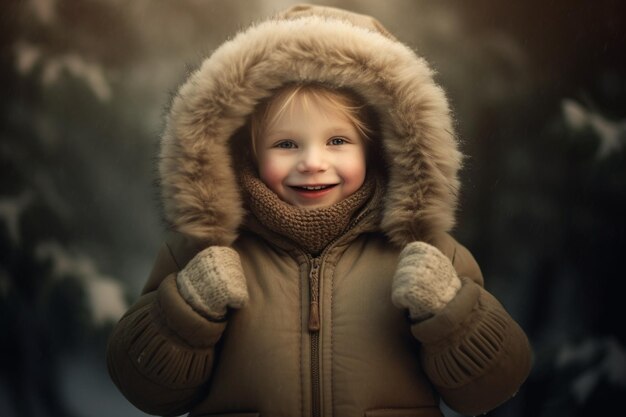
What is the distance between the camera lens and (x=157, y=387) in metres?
1.36

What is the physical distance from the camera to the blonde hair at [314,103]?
1.41 m

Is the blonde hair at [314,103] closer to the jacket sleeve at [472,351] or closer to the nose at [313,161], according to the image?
the nose at [313,161]

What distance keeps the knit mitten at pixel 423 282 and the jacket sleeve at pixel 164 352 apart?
33cm

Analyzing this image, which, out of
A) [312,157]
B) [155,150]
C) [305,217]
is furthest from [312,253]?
[155,150]

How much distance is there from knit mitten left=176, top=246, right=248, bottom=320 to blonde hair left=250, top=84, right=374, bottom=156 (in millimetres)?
281

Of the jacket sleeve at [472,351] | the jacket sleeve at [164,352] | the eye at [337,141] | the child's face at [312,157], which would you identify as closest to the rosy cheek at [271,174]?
the child's face at [312,157]

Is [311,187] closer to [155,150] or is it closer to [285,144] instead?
[285,144]

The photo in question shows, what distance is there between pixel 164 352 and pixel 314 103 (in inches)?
20.6

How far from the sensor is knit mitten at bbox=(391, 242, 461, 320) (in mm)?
1254

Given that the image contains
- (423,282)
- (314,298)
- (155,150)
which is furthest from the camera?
(155,150)

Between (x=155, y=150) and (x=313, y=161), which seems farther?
(x=155, y=150)

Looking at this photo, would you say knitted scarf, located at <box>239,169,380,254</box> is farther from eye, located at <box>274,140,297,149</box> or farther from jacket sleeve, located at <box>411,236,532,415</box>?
jacket sleeve, located at <box>411,236,532,415</box>

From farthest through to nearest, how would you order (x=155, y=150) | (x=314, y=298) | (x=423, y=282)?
(x=155, y=150)
(x=314, y=298)
(x=423, y=282)

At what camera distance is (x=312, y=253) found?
1.42 metres
